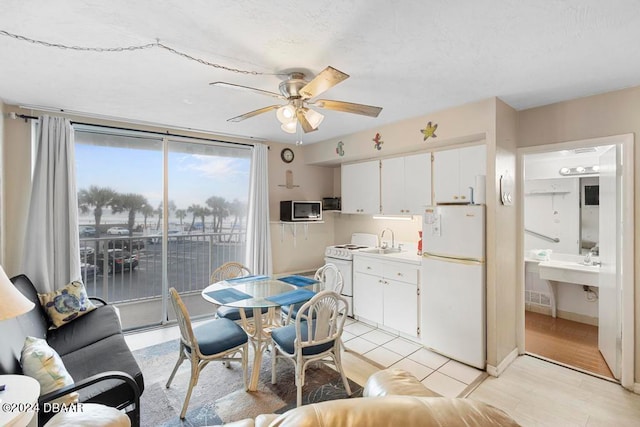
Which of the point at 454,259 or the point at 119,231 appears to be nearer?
the point at 454,259

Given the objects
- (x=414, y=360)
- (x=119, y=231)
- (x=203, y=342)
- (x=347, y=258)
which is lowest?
(x=414, y=360)

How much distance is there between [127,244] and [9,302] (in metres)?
2.45

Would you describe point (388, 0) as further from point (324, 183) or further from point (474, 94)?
point (324, 183)

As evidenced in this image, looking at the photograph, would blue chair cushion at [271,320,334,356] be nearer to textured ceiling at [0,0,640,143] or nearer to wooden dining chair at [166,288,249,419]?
wooden dining chair at [166,288,249,419]

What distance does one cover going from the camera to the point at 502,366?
285 cm

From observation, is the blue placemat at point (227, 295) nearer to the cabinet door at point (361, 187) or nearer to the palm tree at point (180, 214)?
the palm tree at point (180, 214)

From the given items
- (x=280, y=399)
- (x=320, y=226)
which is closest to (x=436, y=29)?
(x=280, y=399)

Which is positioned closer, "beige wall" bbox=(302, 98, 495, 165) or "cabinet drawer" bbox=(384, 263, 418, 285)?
"beige wall" bbox=(302, 98, 495, 165)

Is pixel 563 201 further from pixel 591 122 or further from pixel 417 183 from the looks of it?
pixel 417 183

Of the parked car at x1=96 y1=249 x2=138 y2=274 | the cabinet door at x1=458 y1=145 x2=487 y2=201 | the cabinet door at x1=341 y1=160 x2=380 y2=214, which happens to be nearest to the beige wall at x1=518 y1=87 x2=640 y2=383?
the cabinet door at x1=458 y1=145 x2=487 y2=201

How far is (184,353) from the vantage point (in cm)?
242

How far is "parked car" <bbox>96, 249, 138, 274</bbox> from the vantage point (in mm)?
3553

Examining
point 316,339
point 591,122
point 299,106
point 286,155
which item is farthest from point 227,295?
point 591,122

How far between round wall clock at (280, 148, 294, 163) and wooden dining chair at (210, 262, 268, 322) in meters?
1.87
